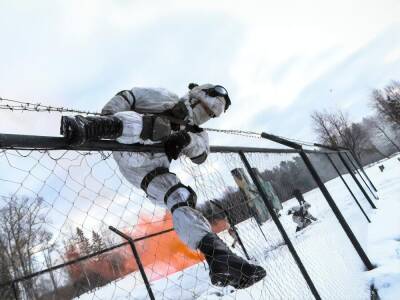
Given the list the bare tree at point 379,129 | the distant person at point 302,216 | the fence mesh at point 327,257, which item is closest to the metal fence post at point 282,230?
the fence mesh at point 327,257

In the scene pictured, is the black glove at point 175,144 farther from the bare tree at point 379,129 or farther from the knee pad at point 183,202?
the bare tree at point 379,129

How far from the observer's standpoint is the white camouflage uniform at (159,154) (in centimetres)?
182

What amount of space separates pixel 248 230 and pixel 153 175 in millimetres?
2390

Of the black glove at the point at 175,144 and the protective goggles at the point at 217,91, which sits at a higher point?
the protective goggles at the point at 217,91

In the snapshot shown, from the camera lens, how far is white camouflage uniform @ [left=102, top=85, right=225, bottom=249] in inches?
71.8

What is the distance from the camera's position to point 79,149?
160cm

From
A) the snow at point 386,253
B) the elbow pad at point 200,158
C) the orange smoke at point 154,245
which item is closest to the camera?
the elbow pad at point 200,158

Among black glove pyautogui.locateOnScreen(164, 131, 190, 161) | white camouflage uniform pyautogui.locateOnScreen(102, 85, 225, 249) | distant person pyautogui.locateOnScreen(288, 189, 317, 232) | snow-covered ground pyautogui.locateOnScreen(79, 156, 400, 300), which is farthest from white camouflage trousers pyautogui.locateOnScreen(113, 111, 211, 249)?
distant person pyautogui.locateOnScreen(288, 189, 317, 232)

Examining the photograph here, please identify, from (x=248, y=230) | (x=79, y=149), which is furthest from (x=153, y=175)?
(x=248, y=230)

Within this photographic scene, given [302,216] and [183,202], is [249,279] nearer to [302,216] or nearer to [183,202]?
[183,202]

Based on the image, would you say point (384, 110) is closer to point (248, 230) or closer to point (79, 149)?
point (248, 230)

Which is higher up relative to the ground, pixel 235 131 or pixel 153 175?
pixel 235 131

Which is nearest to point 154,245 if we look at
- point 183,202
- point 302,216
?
point 183,202

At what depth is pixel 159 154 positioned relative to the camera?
2.29 metres
